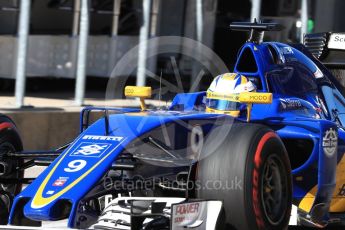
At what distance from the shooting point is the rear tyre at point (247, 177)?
563 cm

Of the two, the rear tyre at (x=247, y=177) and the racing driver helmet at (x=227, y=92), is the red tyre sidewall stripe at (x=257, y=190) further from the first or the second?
the racing driver helmet at (x=227, y=92)

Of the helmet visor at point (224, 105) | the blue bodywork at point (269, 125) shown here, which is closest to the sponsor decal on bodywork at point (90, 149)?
the blue bodywork at point (269, 125)

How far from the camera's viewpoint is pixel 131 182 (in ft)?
19.3

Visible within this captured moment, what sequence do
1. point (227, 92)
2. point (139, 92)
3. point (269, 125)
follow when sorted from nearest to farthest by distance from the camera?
point (269, 125)
point (227, 92)
point (139, 92)

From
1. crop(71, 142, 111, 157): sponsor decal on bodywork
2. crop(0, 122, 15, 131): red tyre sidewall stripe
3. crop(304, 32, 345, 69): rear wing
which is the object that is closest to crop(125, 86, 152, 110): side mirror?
crop(0, 122, 15, 131): red tyre sidewall stripe

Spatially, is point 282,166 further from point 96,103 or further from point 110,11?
point 110,11

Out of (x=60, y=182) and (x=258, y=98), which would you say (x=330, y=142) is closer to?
(x=258, y=98)

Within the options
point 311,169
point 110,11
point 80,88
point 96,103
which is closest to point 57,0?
point 110,11

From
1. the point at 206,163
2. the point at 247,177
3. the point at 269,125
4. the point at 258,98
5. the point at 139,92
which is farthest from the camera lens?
the point at 139,92

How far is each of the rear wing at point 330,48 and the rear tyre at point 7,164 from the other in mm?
3197

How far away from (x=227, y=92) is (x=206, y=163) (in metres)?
1.20

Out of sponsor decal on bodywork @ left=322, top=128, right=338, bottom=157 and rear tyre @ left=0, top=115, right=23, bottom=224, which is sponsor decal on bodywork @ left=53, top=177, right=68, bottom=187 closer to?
rear tyre @ left=0, top=115, right=23, bottom=224

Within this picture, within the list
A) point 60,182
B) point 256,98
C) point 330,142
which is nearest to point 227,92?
point 256,98

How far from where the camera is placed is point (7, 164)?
6906mm
